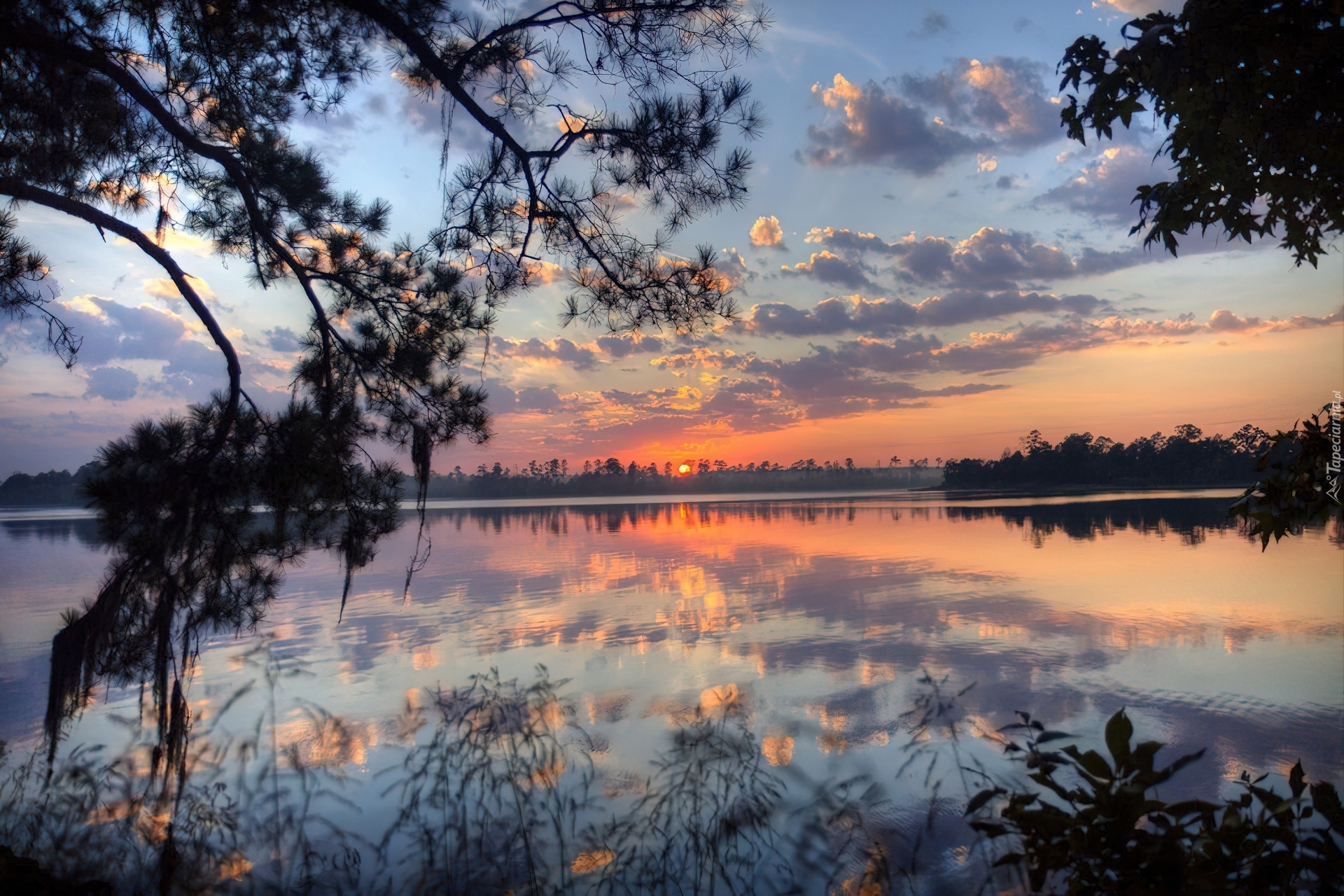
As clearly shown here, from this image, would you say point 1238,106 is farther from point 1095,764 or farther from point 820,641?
point 820,641

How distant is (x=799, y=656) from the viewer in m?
7.80

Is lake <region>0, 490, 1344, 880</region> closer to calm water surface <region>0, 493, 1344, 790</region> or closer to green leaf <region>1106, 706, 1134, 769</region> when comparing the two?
calm water surface <region>0, 493, 1344, 790</region>

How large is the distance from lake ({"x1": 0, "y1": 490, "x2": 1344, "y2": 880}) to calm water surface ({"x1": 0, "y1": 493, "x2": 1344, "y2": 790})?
4 cm

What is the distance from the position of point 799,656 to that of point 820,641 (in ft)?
2.37

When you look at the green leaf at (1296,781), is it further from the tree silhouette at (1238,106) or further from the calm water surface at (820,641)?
the calm water surface at (820,641)

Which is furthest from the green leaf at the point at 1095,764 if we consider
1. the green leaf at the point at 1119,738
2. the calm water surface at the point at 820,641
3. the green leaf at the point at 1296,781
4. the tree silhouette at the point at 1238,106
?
the calm water surface at the point at 820,641

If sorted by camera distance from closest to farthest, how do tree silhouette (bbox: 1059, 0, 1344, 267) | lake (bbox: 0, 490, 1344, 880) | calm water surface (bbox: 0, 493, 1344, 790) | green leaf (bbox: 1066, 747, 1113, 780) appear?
green leaf (bbox: 1066, 747, 1113, 780), tree silhouette (bbox: 1059, 0, 1344, 267), lake (bbox: 0, 490, 1344, 880), calm water surface (bbox: 0, 493, 1344, 790)

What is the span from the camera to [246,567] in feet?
14.5

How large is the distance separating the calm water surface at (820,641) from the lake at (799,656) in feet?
0.13

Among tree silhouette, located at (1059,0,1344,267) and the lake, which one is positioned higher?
tree silhouette, located at (1059,0,1344,267)

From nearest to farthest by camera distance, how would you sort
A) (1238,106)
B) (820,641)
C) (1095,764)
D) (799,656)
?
(1095,764) < (1238,106) < (799,656) < (820,641)

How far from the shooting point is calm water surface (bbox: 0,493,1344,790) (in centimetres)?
571

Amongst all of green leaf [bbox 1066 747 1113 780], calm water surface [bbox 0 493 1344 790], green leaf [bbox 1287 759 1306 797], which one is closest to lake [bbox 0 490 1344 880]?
calm water surface [bbox 0 493 1344 790]

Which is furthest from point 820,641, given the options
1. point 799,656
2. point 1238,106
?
point 1238,106
